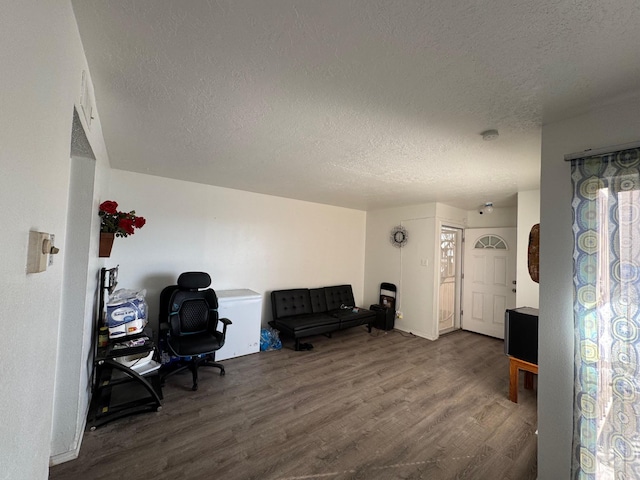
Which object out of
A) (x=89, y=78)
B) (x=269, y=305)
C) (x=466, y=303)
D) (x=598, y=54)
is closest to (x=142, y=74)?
(x=89, y=78)

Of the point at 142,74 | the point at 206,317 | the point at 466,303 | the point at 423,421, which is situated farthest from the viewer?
the point at 466,303

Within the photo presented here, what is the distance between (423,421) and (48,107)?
10.1ft

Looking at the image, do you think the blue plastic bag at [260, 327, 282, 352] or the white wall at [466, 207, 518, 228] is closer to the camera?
the blue plastic bag at [260, 327, 282, 352]

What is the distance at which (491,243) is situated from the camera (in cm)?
481

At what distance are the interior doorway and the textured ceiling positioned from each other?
8.51 ft

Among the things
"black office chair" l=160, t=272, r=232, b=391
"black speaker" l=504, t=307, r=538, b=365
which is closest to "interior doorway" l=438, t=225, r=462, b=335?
"black speaker" l=504, t=307, r=538, b=365

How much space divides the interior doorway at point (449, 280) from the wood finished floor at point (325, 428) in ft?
4.91

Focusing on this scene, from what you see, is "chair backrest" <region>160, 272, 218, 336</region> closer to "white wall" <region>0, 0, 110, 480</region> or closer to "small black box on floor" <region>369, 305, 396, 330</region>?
"white wall" <region>0, 0, 110, 480</region>

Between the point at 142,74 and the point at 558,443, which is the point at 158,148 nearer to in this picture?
the point at 142,74

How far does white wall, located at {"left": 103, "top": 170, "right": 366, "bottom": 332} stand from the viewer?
130 inches

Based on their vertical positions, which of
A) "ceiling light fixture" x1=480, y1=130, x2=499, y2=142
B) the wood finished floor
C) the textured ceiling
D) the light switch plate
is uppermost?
the textured ceiling

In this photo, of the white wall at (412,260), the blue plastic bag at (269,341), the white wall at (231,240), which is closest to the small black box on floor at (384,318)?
the white wall at (412,260)

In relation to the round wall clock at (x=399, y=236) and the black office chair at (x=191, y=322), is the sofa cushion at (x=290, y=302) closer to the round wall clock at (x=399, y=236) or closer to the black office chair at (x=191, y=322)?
the black office chair at (x=191, y=322)

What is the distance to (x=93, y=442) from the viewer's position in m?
1.98
